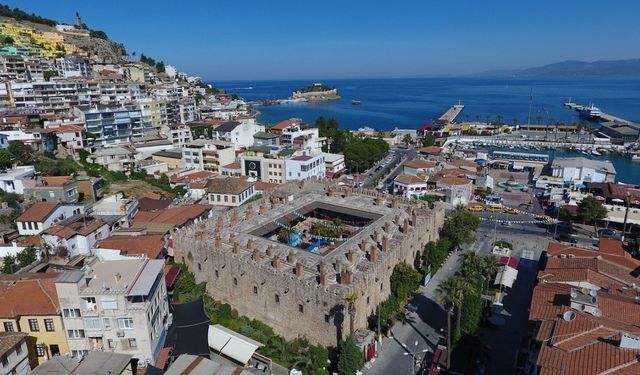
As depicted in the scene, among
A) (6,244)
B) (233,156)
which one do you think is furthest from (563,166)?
(6,244)

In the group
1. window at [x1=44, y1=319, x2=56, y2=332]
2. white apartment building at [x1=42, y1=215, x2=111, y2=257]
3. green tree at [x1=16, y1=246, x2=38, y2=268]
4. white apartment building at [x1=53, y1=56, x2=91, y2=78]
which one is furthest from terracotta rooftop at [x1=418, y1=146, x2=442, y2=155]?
white apartment building at [x1=53, y1=56, x2=91, y2=78]

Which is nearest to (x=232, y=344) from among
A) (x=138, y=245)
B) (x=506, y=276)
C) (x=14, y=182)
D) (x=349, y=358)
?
(x=349, y=358)

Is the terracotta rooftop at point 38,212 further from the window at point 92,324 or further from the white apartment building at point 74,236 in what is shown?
the window at point 92,324

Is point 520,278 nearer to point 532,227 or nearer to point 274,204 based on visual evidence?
point 532,227

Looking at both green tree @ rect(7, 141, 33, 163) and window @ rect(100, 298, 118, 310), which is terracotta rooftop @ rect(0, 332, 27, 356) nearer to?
window @ rect(100, 298, 118, 310)

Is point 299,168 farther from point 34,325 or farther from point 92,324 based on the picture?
point 34,325

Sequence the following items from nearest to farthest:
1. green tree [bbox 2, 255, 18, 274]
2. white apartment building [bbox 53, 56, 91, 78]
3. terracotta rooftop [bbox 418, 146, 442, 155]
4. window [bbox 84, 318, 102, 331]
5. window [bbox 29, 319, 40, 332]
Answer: window [bbox 84, 318, 102, 331]
window [bbox 29, 319, 40, 332]
green tree [bbox 2, 255, 18, 274]
terracotta rooftop [bbox 418, 146, 442, 155]
white apartment building [bbox 53, 56, 91, 78]

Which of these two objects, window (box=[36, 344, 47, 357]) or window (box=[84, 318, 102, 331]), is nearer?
window (box=[84, 318, 102, 331])
